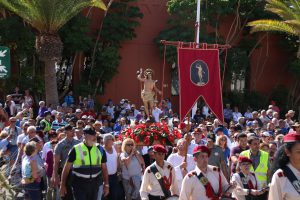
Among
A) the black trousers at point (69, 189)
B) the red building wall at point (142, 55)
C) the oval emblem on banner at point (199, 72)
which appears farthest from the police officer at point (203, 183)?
the red building wall at point (142, 55)

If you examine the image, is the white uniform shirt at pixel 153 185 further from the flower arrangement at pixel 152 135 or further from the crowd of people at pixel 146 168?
the flower arrangement at pixel 152 135

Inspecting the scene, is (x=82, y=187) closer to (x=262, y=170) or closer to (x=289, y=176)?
(x=262, y=170)

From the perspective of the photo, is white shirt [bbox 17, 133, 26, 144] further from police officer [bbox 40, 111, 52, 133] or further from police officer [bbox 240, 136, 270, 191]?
police officer [bbox 240, 136, 270, 191]

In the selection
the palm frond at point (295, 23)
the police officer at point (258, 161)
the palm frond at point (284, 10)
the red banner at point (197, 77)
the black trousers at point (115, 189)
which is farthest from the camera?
the palm frond at point (284, 10)

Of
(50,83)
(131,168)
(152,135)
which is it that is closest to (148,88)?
(152,135)

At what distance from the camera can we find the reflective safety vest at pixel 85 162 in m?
9.60

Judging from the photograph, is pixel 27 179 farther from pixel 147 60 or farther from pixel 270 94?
pixel 270 94

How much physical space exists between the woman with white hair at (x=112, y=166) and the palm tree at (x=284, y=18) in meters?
17.0

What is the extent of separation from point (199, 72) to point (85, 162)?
15.2 feet

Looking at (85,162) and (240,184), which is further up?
(85,162)

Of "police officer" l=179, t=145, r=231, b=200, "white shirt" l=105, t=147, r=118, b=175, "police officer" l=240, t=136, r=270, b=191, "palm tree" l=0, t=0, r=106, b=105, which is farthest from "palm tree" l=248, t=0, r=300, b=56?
"police officer" l=179, t=145, r=231, b=200

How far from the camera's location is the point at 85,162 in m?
9.62

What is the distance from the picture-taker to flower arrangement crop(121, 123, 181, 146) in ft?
42.4

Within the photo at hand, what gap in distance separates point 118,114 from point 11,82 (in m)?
5.22
